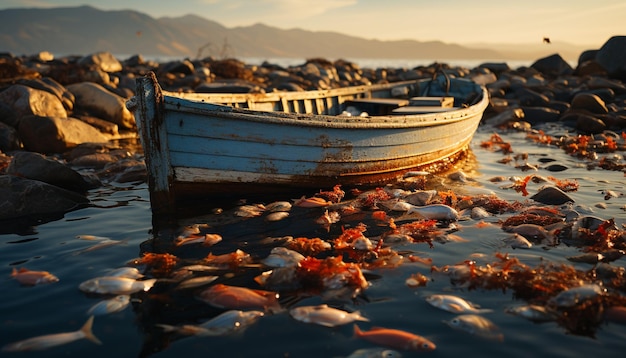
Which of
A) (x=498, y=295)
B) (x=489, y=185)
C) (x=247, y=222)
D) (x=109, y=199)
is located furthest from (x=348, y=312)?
(x=489, y=185)

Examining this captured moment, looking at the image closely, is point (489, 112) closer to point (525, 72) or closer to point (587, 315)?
point (525, 72)

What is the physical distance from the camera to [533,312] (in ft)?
15.2

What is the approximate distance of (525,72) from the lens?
38.9 metres

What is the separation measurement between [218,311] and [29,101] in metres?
12.7

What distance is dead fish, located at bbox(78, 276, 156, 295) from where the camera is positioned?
509 cm

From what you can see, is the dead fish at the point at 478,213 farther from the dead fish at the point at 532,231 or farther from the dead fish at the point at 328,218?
the dead fish at the point at 328,218

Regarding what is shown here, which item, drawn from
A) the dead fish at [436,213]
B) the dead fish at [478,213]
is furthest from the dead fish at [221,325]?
the dead fish at [478,213]

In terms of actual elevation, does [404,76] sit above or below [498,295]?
above

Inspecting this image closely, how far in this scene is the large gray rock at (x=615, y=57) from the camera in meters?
30.3

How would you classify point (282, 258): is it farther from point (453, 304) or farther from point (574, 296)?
point (574, 296)

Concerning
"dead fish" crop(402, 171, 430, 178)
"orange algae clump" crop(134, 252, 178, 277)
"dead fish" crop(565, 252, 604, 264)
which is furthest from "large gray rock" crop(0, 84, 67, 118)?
"dead fish" crop(565, 252, 604, 264)

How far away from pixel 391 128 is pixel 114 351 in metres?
6.57

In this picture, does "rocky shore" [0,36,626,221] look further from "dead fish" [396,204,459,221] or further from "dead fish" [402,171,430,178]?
"dead fish" [396,204,459,221]

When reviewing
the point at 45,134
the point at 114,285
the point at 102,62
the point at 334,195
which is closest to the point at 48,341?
the point at 114,285
